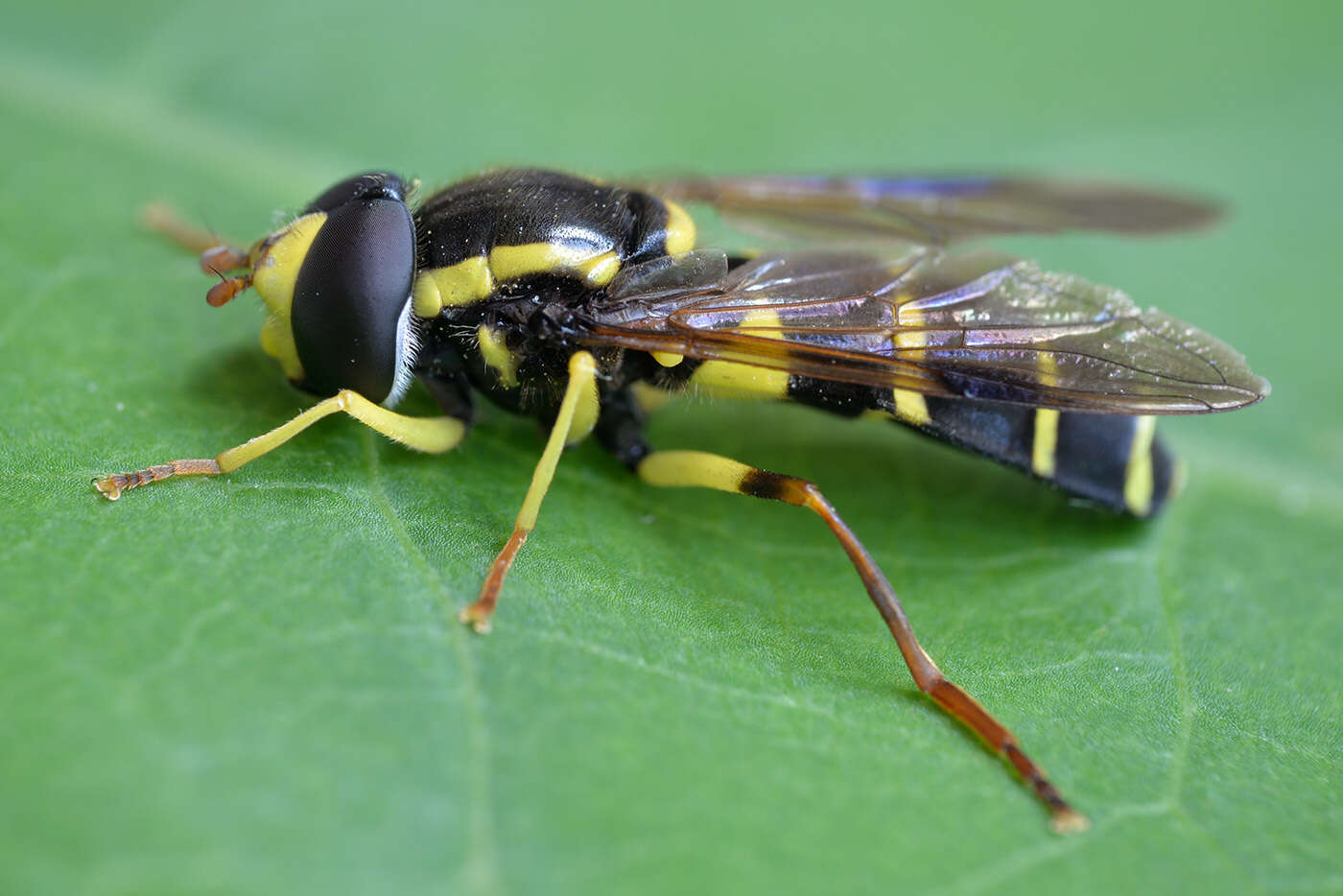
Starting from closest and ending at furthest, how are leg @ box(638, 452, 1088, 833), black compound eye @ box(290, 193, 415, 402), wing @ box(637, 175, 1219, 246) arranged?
1. leg @ box(638, 452, 1088, 833)
2. black compound eye @ box(290, 193, 415, 402)
3. wing @ box(637, 175, 1219, 246)

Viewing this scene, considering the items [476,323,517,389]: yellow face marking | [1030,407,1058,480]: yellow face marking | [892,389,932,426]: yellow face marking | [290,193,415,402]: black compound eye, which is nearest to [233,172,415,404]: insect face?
[290,193,415,402]: black compound eye

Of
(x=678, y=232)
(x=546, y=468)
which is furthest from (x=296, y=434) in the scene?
(x=678, y=232)

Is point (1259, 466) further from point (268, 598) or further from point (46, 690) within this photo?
point (46, 690)

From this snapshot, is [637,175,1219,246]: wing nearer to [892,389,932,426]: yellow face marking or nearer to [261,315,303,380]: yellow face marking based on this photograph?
[892,389,932,426]: yellow face marking

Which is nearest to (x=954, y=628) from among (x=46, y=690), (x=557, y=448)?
(x=557, y=448)

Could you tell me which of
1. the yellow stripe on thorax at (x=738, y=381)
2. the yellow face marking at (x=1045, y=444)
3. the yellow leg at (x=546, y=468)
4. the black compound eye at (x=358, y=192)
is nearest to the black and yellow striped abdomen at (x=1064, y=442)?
the yellow face marking at (x=1045, y=444)

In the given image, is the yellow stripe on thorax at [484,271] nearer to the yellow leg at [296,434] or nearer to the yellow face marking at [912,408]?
the yellow leg at [296,434]

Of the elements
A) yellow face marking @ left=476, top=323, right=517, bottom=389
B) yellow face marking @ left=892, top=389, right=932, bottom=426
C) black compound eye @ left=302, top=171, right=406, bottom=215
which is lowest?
yellow face marking @ left=892, top=389, right=932, bottom=426
